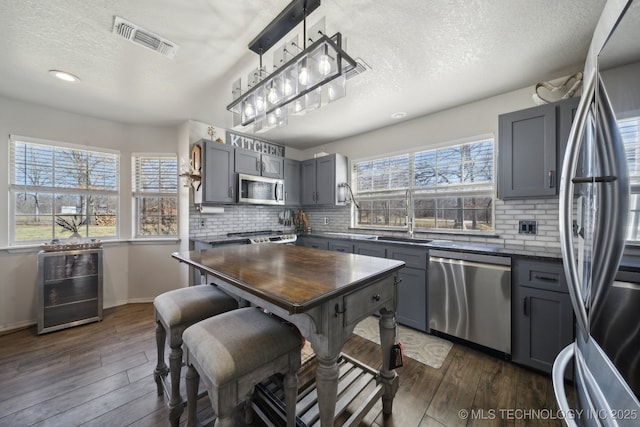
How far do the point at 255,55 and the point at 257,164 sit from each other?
198 centimetres

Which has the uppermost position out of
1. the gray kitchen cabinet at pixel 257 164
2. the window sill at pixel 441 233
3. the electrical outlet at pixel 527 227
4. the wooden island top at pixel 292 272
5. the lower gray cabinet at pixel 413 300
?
the gray kitchen cabinet at pixel 257 164

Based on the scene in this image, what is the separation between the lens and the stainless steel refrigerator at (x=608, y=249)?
0.62 m

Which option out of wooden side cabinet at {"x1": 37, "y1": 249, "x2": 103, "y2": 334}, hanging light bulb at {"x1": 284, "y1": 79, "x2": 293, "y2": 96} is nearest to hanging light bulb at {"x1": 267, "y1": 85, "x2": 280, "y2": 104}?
hanging light bulb at {"x1": 284, "y1": 79, "x2": 293, "y2": 96}

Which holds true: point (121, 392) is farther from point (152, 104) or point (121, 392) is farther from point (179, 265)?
point (152, 104)

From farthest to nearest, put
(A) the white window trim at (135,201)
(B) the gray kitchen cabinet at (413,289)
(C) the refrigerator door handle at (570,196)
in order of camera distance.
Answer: (A) the white window trim at (135,201) → (B) the gray kitchen cabinet at (413,289) → (C) the refrigerator door handle at (570,196)

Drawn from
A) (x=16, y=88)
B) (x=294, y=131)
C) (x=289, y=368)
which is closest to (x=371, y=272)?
(x=289, y=368)

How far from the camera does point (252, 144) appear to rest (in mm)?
4078

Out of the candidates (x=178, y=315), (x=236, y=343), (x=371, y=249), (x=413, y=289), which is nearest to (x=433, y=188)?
(x=371, y=249)

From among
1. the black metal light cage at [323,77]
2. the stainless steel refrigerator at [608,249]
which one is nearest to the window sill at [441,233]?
the stainless steel refrigerator at [608,249]

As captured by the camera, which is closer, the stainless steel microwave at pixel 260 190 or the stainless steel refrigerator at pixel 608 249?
the stainless steel refrigerator at pixel 608 249

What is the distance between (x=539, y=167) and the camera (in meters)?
2.12

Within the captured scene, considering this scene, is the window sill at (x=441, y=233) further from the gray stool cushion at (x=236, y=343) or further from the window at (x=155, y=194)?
the window at (x=155, y=194)

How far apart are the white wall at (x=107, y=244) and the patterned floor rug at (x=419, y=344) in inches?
107

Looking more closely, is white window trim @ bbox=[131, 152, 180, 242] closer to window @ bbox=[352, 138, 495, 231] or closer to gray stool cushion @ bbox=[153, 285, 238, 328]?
gray stool cushion @ bbox=[153, 285, 238, 328]
